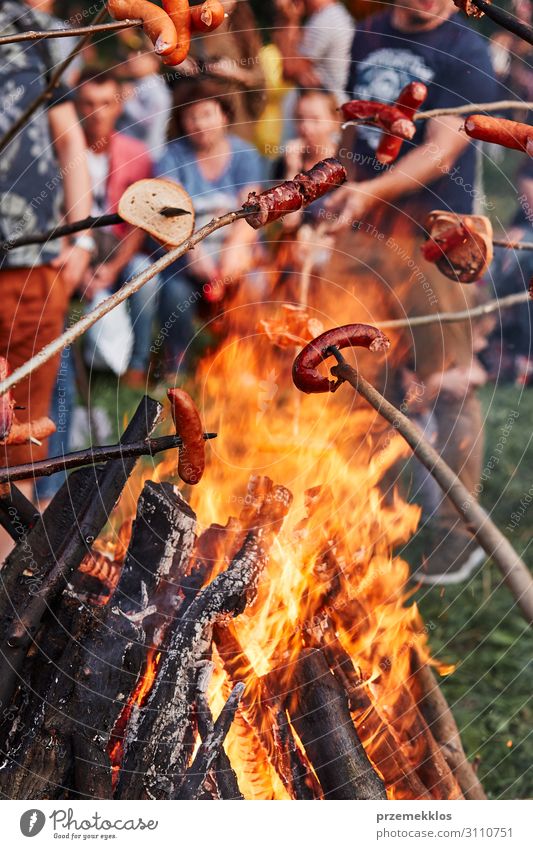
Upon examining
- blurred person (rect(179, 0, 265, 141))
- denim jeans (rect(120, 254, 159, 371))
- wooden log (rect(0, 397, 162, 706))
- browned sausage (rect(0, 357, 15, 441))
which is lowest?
wooden log (rect(0, 397, 162, 706))

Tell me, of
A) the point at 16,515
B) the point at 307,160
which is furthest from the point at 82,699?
the point at 307,160

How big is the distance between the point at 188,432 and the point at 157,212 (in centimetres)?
53

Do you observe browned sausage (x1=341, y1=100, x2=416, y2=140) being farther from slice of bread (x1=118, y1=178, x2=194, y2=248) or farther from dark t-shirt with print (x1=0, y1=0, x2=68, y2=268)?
dark t-shirt with print (x1=0, y1=0, x2=68, y2=268)

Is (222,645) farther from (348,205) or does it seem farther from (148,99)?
(148,99)

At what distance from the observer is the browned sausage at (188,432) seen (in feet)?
5.26

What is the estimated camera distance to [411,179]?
105 inches

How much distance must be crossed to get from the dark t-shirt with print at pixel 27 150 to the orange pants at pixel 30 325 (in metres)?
0.10

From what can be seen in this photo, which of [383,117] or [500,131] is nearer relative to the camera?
[500,131]


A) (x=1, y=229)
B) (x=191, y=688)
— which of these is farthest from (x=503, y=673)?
(x=1, y=229)

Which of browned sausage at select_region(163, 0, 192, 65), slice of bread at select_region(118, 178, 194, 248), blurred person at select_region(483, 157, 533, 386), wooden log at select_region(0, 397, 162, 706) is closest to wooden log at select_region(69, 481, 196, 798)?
wooden log at select_region(0, 397, 162, 706)

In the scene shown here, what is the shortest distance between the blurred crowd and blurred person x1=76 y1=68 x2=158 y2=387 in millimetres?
12

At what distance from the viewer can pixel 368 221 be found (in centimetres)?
277
